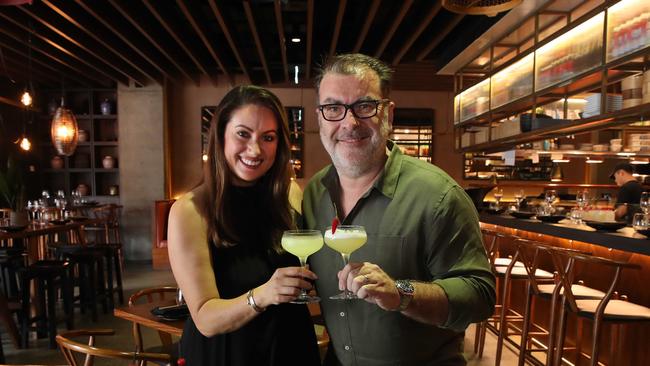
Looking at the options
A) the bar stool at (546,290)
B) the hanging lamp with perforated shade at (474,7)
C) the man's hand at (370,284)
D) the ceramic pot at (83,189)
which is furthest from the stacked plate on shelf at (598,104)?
the ceramic pot at (83,189)

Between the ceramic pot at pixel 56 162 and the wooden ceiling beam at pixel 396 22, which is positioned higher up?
the wooden ceiling beam at pixel 396 22

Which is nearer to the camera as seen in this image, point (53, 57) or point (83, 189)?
point (53, 57)

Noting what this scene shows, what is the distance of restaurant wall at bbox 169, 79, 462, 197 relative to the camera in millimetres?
8961

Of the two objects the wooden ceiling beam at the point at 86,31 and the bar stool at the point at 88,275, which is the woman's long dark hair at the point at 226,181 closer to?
the bar stool at the point at 88,275

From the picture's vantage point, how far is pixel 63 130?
6.12 m

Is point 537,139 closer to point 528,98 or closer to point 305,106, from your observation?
point 528,98

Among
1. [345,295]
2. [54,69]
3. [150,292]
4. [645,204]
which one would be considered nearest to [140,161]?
[54,69]

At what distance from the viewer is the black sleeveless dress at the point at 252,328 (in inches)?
60.3

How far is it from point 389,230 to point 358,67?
0.51 metres

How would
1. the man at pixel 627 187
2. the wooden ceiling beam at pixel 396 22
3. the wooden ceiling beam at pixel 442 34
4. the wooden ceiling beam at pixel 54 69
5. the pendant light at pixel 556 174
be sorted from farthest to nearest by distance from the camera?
1. the pendant light at pixel 556 174
2. the wooden ceiling beam at pixel 54 69
3. the man at pixel 627 187
4. the wooden ceiling beam at pixel 442 34
5. the wooden ceiling beam at pixel 396 22

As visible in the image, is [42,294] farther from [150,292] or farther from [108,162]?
[108,162]

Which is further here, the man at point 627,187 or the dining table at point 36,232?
the man at point 627,187

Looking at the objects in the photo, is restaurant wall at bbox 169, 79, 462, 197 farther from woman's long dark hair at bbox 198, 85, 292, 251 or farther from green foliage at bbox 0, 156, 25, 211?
woman's long dark hair at bbox 198, 85, 292, 251

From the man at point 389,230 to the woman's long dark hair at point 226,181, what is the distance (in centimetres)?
26
